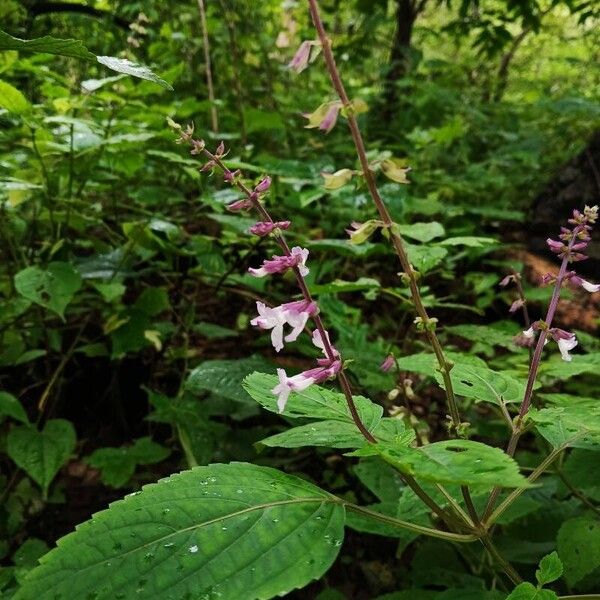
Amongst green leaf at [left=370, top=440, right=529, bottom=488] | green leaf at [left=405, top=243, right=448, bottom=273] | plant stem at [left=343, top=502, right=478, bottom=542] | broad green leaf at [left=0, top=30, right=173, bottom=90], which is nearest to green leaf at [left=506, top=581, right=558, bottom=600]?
plant stem at [left=343, top=502, right=478, bottom=542]

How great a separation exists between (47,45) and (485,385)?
1053mm

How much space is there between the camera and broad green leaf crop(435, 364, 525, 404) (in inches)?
45.0

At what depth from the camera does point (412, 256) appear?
185cm

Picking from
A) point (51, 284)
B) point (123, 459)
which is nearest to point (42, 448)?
point (123, 459)

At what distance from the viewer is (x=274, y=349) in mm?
2551

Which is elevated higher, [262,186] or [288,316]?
[262,186]

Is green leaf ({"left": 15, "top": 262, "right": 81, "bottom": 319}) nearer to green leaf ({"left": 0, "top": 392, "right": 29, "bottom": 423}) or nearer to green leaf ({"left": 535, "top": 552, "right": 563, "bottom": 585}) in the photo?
green leaf ({"left": 0, "top": 392, "right": 29, "bottom": 423})

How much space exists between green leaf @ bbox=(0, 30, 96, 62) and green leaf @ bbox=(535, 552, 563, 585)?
115 centimetres

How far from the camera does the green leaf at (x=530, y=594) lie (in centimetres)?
88

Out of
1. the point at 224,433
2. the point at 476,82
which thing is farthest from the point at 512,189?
the point at 224,433

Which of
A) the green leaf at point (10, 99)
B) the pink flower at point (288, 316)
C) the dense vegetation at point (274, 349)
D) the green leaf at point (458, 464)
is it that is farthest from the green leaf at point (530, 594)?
the green leaf at point (10, 99)

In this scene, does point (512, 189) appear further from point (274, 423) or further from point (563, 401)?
point (563, 401)

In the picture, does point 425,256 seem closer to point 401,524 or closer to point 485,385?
point 485,385

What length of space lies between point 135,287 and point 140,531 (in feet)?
6.78
